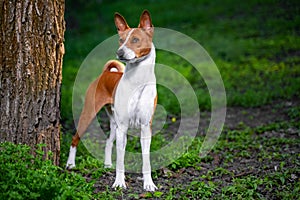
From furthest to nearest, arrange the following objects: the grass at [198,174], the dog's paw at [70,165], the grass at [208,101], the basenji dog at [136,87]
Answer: the dog's paw at [70,165], the basenji dog at [136,87], the grass at [208,101], the grass at [198,174]

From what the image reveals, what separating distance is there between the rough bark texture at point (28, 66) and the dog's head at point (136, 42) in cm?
78

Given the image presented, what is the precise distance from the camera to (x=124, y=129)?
5.29m

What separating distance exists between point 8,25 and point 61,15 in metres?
0.58

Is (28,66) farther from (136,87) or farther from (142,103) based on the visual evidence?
(142,103)

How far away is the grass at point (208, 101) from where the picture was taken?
466 centimetres

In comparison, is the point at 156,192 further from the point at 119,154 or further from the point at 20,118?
the point at 20,118

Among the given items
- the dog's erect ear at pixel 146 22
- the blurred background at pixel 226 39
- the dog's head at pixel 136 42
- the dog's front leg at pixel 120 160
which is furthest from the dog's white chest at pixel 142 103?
the blurred background at pixel 226 39

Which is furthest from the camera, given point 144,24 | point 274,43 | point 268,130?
point 274,43

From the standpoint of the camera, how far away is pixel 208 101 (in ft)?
29.3

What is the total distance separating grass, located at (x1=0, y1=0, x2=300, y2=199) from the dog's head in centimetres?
129

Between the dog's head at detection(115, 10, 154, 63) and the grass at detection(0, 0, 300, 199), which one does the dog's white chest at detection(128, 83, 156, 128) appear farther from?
the grass at detection(0, 0, 300, 199)

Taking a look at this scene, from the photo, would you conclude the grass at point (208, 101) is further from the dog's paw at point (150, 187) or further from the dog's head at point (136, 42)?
the dog's head at point (136, 42)

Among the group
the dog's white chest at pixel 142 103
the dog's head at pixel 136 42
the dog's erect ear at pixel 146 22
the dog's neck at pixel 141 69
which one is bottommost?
the dog's white chest at pixel 142 103

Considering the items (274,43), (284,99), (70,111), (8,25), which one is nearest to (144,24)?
(8,25)
